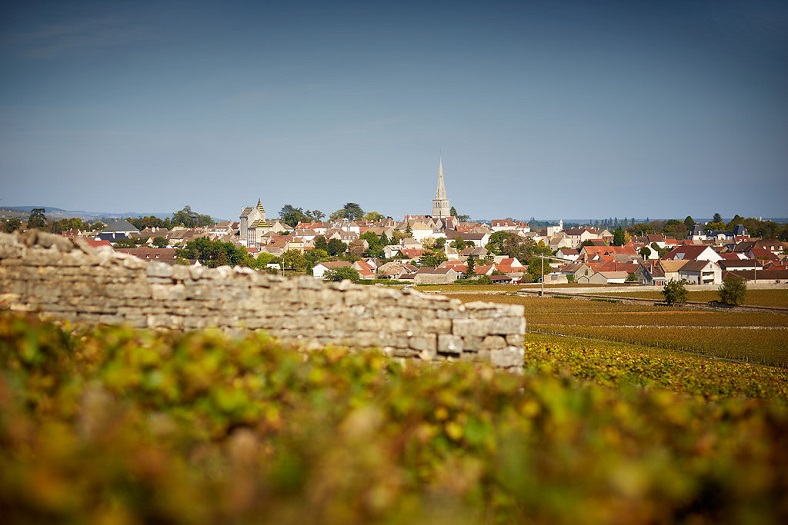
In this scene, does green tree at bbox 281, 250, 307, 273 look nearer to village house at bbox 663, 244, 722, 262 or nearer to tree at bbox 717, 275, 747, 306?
village house at bbox 663, 244, 722, 262

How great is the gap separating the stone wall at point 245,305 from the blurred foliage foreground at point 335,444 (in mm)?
1935

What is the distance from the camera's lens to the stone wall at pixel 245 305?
30.7ft

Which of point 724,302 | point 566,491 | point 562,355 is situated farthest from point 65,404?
point 724,302

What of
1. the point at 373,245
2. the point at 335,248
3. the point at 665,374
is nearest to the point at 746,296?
the point at 665,374

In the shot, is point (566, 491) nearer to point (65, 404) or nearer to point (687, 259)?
point (65, 404)

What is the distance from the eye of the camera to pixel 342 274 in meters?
101

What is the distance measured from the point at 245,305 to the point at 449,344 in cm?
297

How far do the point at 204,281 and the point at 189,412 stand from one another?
4.11 meters

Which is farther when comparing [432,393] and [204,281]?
[204,281]

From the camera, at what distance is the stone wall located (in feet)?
30.7

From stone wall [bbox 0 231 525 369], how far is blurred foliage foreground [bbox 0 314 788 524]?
1935 millimetres

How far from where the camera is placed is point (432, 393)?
637 centimetres

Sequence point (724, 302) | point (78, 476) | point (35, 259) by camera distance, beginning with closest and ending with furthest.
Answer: point (78, 476), point (35, 259), point (724, 302)

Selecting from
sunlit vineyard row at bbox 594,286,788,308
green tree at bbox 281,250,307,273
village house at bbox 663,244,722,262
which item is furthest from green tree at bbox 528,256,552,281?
green tree at bbox 281,250,307,273
